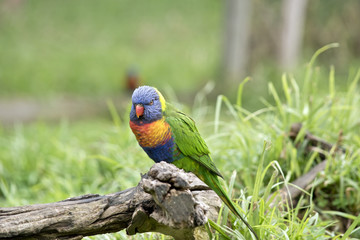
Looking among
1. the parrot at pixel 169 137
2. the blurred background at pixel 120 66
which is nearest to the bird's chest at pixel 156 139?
the parrot at pixel 169 137

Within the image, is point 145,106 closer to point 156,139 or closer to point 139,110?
point 139,110

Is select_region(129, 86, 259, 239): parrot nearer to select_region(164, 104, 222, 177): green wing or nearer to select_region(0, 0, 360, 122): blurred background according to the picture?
select_region(164, 104, 222, 177): green wing

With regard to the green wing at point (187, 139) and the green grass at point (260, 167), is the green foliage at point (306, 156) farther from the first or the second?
the green wing at point (187, 139)

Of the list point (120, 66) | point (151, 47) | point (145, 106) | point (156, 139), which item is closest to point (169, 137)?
point (156, 139)

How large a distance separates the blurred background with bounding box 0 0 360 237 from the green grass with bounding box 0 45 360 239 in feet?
0.07

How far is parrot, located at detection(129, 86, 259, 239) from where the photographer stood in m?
2.15

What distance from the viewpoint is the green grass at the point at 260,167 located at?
7.54ft

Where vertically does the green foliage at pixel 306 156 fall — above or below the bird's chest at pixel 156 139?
below

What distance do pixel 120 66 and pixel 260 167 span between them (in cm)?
754

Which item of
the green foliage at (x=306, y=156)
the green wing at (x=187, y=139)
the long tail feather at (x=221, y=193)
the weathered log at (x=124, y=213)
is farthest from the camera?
the green foliage at (x=306, y=156)

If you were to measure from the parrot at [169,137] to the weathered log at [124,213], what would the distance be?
273 millimetres

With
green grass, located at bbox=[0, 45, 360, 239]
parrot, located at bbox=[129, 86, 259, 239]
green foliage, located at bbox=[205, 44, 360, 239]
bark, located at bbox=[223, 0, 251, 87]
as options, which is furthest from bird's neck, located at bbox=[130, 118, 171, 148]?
bark, located at bbox=[223, 0, 251, 87]

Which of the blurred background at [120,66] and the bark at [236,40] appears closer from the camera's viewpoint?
the blurred background at [120,66]

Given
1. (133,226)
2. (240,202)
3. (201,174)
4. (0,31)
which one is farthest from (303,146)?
(0,31)
